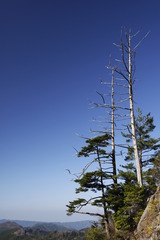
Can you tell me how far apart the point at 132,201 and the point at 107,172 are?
3575mm

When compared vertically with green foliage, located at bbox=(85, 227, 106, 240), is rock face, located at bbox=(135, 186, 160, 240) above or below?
above

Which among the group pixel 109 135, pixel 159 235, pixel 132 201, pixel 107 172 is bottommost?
pixel 159 235

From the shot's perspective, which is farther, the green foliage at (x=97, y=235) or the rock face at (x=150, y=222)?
the green foliage at (x=97, y=235)

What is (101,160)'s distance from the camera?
47.2 feet

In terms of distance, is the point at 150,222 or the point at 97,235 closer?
the point at 150,222

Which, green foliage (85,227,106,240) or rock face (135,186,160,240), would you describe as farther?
green foliage (85,227,106,240)

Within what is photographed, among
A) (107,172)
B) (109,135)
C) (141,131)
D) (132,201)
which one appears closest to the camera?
(132,201)

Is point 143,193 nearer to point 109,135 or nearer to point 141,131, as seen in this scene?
point 109,135

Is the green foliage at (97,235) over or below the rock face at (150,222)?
below

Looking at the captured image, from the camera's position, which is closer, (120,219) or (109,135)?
(120,219)

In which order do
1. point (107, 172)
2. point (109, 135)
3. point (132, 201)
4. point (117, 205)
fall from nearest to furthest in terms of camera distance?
point (132, 201)
point (117, 205)
point (107, 172)
point (109, 135)

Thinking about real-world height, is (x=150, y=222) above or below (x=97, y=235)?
above

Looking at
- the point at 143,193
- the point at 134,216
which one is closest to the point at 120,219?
the point at 134,216

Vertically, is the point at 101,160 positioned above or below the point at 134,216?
above
